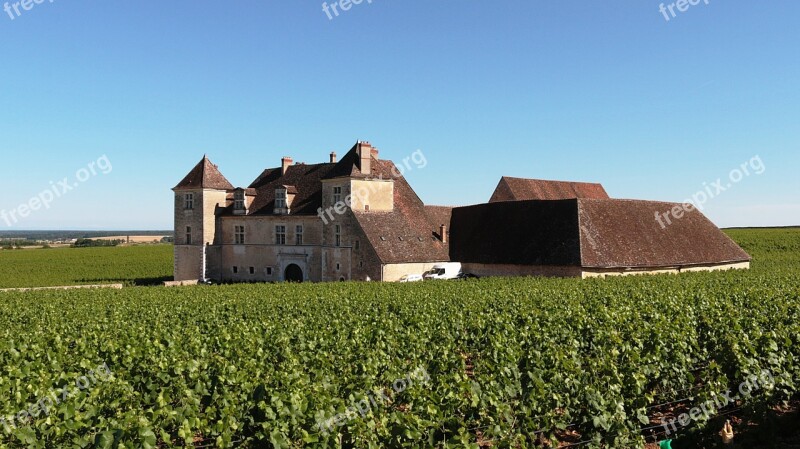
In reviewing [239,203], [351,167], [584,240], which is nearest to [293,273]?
[239,203]

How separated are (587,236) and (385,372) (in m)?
24.6

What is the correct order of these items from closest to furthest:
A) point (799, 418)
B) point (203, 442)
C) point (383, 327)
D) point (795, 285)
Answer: point (203, 442)
point (799, 418)
point (383, 327)
point (795, 285)

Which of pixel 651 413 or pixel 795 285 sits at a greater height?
pixel 795 285

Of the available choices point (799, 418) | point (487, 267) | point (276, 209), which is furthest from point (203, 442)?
point (276, 209)

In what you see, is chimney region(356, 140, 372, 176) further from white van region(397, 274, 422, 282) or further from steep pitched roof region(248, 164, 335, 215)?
white van region(397, 274, 422, 282)

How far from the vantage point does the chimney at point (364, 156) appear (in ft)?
112

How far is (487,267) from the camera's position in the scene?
34.1 m

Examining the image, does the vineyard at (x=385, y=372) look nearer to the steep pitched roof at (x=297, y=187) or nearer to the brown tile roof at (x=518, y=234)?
the brown tile roof at (x=518, y=234)

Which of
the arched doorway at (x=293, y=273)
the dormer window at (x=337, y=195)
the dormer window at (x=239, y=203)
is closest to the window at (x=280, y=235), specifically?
the arched doorway at (x=293, y=273)

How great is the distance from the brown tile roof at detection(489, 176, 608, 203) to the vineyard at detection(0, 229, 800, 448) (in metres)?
27.5

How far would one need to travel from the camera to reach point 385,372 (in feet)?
29.6

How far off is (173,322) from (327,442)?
381 inches

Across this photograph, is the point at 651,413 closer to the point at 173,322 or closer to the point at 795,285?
the point at 173,322

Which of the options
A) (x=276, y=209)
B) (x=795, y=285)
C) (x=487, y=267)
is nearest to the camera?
(x=795, y=285)
